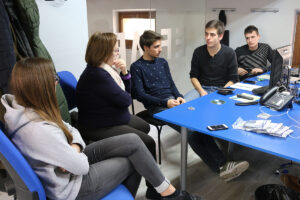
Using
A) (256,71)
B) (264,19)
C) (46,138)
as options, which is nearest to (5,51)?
(46,138)

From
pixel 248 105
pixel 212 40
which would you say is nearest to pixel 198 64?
pixel 212 40

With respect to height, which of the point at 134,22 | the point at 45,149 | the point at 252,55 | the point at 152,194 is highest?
the point at 134,22

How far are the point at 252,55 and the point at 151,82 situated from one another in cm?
176

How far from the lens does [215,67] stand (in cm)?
311

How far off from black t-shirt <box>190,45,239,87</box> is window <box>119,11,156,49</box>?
2.94 ft

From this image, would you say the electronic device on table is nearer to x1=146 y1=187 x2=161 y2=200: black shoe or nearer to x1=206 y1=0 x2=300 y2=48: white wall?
x1=146 y1=187 x2=161 y2=200: black shoe

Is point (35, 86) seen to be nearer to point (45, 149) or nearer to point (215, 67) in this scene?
point (45, 149)

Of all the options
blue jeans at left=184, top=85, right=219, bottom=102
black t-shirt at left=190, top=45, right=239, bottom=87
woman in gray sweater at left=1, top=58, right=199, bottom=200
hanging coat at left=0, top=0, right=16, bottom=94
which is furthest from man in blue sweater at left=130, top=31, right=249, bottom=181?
hanging coat at left=0, top=0, right=16, bottom=94

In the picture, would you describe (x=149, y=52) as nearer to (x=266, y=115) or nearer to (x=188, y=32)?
(x=266, y=115)

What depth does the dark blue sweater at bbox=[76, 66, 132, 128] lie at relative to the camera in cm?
205

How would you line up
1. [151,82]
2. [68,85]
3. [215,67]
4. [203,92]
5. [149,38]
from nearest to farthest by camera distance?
[68,85] < [149,38] < [151,82] < [203,92] < [215,67]

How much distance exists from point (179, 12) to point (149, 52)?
68.3 inches

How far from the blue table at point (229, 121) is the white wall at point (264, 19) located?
225cm

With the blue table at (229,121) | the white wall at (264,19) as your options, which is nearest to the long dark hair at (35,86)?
the blue table at (229,121)
